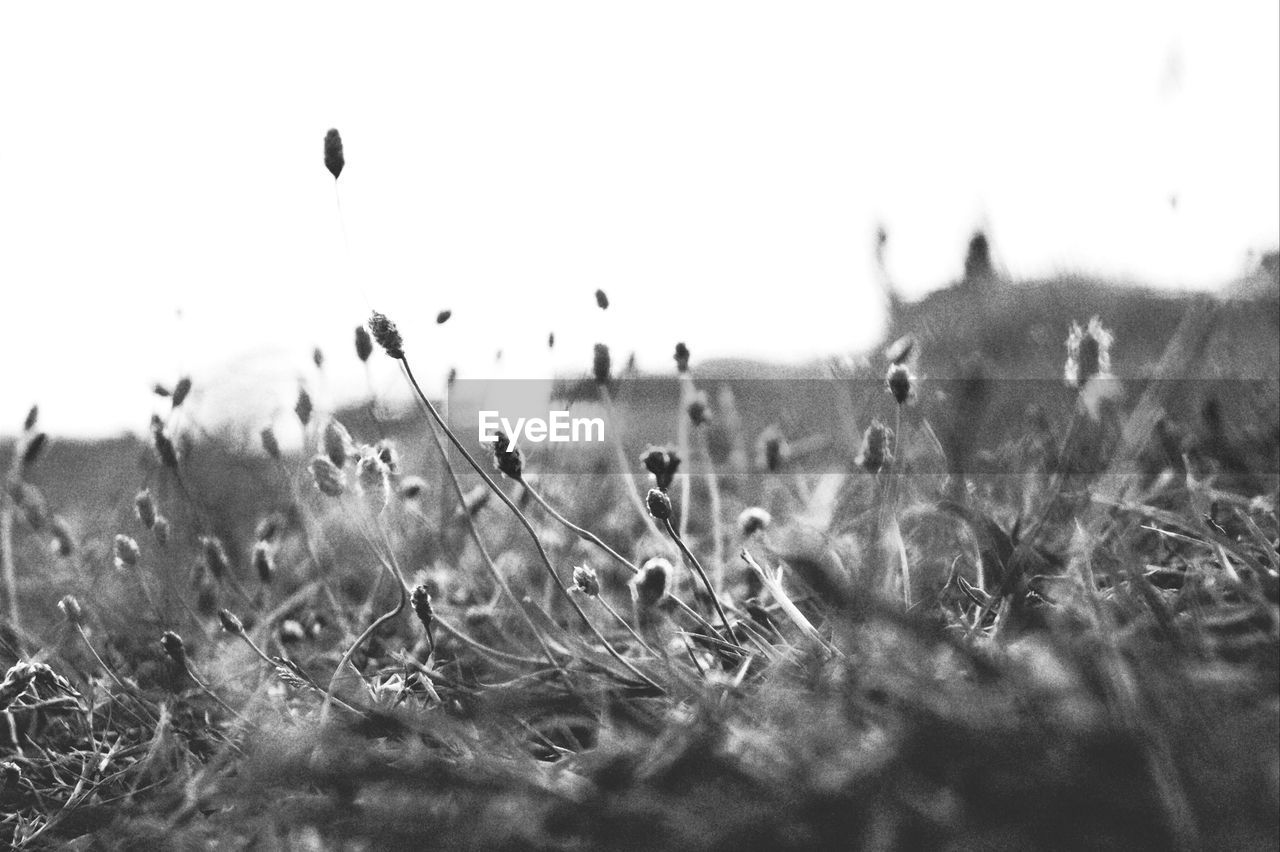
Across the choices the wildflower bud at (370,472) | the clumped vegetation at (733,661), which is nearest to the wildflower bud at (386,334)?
the clumped vegetation at (733,661)

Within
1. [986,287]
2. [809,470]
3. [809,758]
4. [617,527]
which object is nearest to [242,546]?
[617,527]

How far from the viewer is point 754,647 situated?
3.08ft

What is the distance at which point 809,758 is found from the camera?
24.1 inches

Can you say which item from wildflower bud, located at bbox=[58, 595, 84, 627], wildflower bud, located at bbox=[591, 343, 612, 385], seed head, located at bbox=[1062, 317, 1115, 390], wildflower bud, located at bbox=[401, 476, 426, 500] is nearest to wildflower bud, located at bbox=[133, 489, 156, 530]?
wildflower bud, located at bbox=[58, 595, 84, 627]

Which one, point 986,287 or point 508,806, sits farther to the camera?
point 986,287

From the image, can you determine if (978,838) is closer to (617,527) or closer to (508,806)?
(508,806)

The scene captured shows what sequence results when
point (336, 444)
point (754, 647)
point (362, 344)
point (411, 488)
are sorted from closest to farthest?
point (754, 647), point (336, 444), point (362, 344), point (411, 488)

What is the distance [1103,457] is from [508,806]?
3.29 feet

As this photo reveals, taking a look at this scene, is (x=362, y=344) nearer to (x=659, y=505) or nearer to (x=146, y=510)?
(x=146, y=510)

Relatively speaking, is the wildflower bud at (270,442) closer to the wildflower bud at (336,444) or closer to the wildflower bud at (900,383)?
the wildflower bud at (336,444)

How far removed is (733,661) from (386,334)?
1.49 ft

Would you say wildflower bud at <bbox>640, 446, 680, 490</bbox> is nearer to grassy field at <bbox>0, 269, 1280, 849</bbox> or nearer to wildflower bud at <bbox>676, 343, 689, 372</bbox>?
grassy field at <bbox>0, 269, 1280, 849</bbox>

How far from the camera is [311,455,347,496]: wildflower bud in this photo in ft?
3.69

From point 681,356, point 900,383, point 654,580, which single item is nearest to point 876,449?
point 900,383
